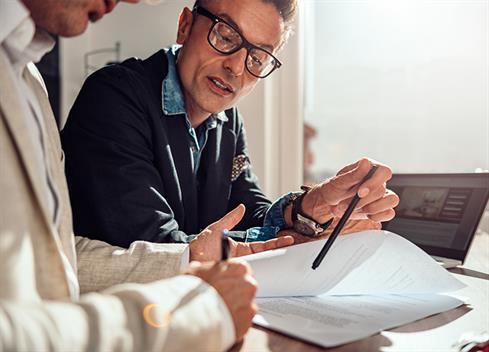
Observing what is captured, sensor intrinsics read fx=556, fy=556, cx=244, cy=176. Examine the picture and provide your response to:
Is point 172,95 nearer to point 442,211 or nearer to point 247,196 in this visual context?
point 247,196

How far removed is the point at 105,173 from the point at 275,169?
3.84ft

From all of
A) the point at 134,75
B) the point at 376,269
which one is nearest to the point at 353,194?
the point at 376,269

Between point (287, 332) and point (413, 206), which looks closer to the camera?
point (287, 332)

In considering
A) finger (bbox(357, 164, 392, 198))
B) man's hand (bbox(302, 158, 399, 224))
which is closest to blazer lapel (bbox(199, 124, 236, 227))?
man's hand (bbox(302, 158, 399, 224))

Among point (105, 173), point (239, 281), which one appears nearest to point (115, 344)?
point (239, 281)

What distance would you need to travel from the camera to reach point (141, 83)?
125 centimetres

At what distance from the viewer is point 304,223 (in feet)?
3.96

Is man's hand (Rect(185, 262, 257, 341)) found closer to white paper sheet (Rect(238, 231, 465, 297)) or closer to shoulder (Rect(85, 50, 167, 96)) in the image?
white paper sheet (Rect(238, 231, 465, 297))

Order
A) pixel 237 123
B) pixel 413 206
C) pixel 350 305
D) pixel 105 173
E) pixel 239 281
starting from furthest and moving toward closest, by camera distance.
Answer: pixel 237 123, pixel 413 206, pixel 105 173, pixel 350 305, pixel 239 281

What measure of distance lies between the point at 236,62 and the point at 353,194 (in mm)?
423

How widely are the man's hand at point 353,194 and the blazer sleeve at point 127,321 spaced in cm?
55

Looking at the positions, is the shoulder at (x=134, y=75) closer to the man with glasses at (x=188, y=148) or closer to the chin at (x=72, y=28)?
the man with glasses at (x=188, y=148)

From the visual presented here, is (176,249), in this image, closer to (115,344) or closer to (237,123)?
(115,344)

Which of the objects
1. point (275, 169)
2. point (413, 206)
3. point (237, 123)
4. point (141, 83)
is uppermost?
point (141, 83)
